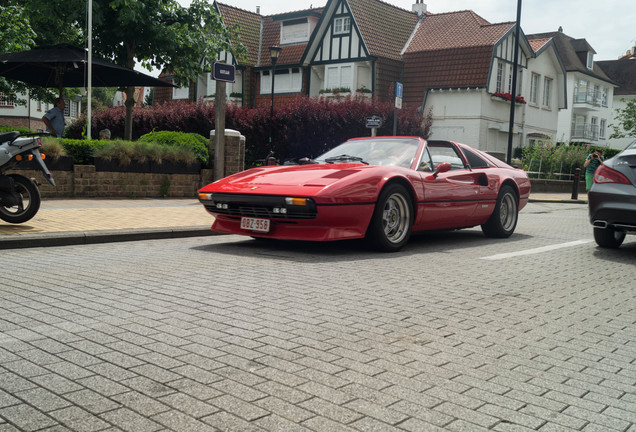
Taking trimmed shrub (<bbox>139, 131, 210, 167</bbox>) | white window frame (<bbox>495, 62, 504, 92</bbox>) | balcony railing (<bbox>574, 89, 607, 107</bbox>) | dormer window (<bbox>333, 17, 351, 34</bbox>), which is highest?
dormer window (<bbox>333, 17, 351, 34</bbox>)

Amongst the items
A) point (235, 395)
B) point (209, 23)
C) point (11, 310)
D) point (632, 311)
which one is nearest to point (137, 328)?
point (11, 310)

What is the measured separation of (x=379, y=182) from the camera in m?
7.27

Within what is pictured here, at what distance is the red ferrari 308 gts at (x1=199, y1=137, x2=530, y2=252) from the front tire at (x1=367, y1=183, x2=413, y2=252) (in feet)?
0.04

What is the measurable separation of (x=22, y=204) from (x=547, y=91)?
40024 mm

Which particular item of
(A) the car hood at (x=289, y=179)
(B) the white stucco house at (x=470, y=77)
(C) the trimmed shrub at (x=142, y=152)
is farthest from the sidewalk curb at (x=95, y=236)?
(B) the white stucco house at (x=470, y=77)

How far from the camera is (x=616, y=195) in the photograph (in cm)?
796

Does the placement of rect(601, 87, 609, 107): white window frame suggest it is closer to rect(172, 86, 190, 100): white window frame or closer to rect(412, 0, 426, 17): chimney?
rect(412, 0, 426, 17): chimney

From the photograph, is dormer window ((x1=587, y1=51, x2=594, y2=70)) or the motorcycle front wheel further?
dormer window ((x1=587, y1=51, x2=594, y2=70))

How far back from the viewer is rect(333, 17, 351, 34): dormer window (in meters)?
38.3

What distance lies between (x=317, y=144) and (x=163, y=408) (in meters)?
24.6

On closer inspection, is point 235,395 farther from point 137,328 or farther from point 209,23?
point 209,23

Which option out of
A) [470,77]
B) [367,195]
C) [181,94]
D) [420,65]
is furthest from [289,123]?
[181,94]

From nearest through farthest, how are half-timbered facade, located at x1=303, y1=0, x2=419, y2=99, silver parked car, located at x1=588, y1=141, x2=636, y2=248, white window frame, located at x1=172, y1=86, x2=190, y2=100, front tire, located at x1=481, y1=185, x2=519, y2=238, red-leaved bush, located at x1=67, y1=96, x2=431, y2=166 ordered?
silver parked car, located at x1=588, y1=141, x2=636, y2=248 < front tire, located at x1=481, y1=185, x2=519, y2=238 < red-leaved bush, located at x1=67, y1=96, x2=431, y2=166 < half-timbered facade, located at x1=303, y1=0, x2=419, y2=99 < white window frame, located at x1=172, y1=86, x2=190, y2=100

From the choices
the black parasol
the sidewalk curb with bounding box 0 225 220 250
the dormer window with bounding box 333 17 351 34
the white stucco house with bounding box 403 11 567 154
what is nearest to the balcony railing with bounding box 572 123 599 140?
the white stucco house with bounding box 403 11 567 154
